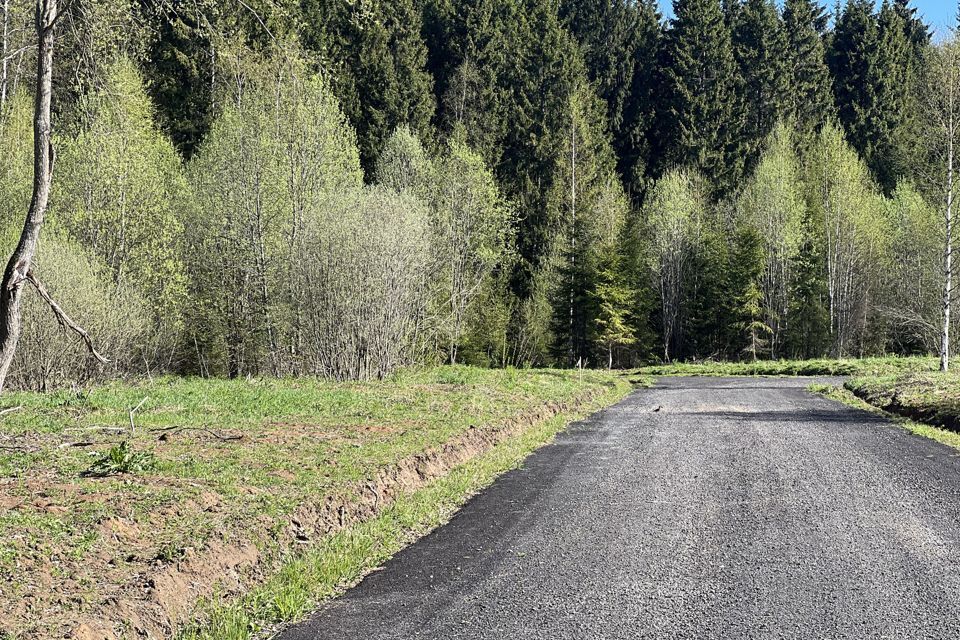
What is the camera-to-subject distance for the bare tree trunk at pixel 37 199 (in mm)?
8578

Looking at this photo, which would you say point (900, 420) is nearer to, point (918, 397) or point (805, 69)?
point (918, 397)

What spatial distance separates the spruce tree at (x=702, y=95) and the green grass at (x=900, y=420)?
38848 mm

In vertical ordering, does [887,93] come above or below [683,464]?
above

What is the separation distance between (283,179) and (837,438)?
61.3 feet

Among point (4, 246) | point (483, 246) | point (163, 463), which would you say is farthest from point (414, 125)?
point (163, 463)

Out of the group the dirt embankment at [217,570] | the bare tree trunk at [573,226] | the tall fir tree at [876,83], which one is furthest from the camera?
the tall fir tree at [876,83]

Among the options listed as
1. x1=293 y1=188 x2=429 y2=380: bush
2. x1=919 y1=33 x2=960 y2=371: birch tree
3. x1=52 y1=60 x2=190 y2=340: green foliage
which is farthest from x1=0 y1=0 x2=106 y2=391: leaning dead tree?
x1=919 y1=33 x2=960 y2=371: birch tree

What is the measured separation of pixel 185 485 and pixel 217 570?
1.79 metres

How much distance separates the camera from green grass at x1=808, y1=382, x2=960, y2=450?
13.2 meters

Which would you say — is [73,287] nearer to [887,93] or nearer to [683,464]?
[683,464]

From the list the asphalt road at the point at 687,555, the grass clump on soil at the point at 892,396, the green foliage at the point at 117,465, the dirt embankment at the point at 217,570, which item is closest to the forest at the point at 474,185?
the green foliage at the point at 117,465

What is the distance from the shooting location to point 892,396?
20.1 m

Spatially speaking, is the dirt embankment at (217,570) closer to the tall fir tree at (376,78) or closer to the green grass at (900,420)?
the green grass at (900,420)

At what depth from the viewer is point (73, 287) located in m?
18.9
